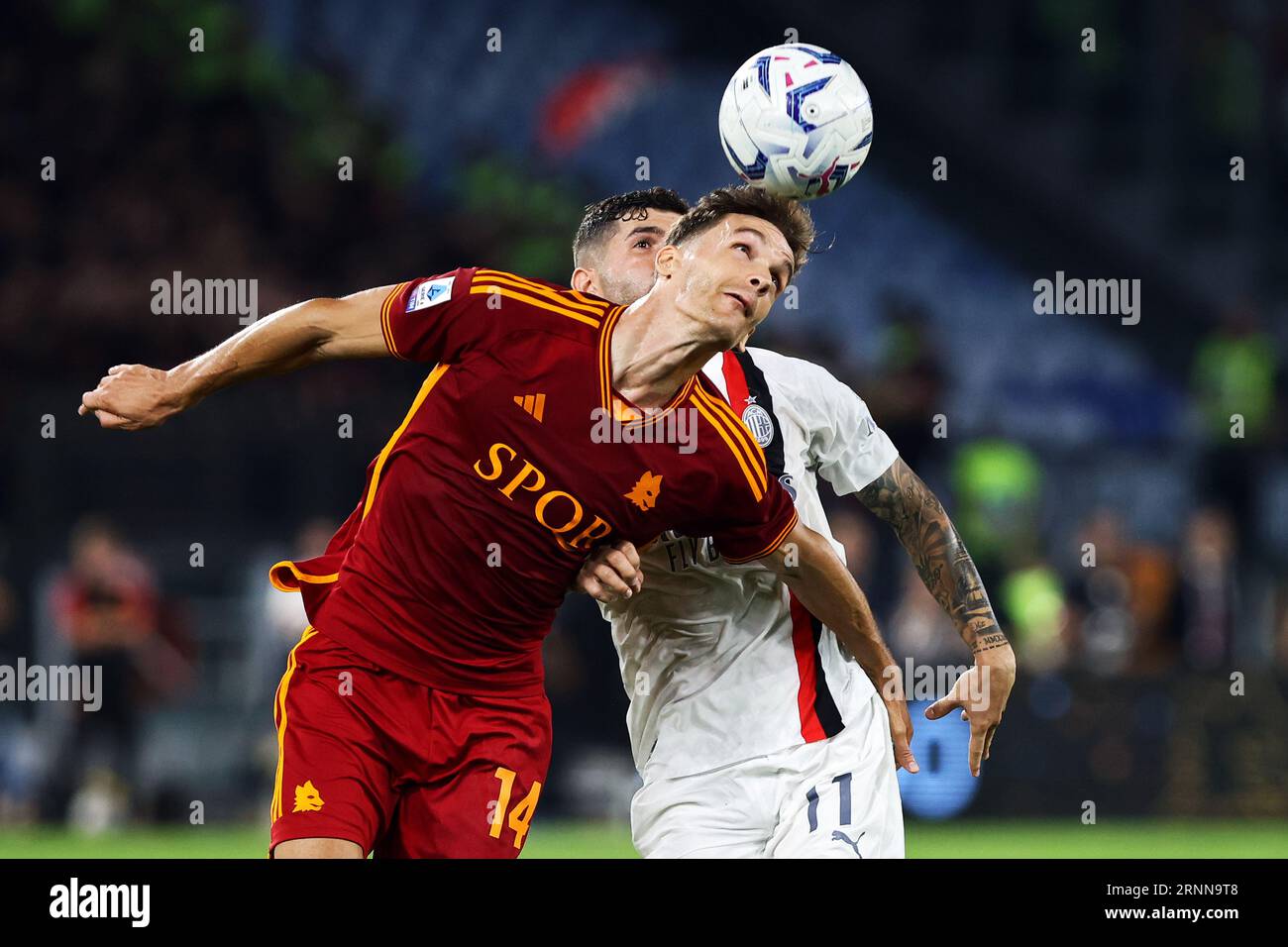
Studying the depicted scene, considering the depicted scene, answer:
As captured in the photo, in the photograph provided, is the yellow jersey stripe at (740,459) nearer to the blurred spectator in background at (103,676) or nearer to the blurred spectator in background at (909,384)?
the blurred spectator in background at (103,676)

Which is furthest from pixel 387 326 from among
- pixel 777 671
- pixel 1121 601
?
pixel 1121 601

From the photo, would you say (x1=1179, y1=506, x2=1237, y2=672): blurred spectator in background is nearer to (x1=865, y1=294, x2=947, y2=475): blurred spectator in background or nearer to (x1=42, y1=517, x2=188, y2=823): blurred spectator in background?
(x1=865, y1=294, x2=947, y2=475): blurred spectator in background

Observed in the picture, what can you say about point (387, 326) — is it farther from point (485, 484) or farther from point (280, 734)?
point (280, 734)

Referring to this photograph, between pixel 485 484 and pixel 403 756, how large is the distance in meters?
0.72

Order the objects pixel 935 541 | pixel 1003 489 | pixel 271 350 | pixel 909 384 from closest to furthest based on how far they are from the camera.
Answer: pixel 271 350
pixel 935 541
pixel 1003 489
pixel 909 384

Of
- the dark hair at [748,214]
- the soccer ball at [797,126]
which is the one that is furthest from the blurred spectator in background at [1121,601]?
the dark hair at [748,214]

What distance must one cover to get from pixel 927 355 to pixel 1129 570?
2.51 metres

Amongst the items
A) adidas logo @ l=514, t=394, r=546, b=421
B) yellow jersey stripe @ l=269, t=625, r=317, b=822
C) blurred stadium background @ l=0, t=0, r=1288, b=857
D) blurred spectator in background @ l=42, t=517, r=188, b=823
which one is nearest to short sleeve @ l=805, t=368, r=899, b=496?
adidas logo @ l=514, t=394, r=546, b=421

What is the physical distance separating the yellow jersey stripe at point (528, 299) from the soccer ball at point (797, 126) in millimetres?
815

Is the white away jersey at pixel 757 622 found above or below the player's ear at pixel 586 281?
below

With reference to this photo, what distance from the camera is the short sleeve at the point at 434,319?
15.5 feet

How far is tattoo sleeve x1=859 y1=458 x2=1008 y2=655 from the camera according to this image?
17.3ft

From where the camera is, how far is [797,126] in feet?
17.5
